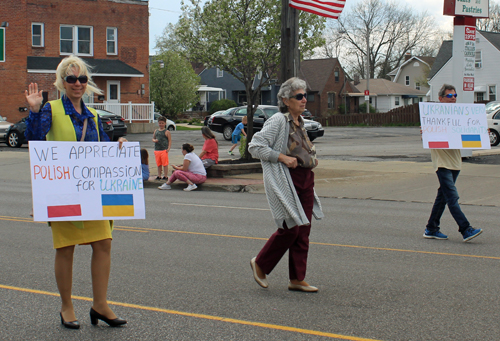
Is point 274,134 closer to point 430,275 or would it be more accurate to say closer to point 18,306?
point 430,275

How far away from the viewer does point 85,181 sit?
16.1 feet

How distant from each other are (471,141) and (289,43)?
7.63 m

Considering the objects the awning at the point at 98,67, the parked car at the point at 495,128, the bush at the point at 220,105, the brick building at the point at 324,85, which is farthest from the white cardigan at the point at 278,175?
the brick building at the point at 324,85

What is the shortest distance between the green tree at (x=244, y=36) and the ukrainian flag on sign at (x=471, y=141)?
28.2 feet

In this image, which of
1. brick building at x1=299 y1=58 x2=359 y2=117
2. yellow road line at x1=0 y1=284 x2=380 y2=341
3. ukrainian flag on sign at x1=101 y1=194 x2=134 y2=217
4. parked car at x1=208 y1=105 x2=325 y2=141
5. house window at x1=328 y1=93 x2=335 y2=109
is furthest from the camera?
house window at x1=328 y1=93 x2=335 y2=109

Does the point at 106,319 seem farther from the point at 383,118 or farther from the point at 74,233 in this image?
the point at 383,118

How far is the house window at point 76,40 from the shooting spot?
124 ft

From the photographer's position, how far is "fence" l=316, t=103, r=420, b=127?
169 ft

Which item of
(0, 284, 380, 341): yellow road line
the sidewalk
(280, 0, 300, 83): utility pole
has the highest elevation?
(280, 0, 300, 83): utility pole

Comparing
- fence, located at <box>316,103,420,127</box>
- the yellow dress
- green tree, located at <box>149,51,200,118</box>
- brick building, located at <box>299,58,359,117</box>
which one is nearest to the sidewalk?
the yellow dress

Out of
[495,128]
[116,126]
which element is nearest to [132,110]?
[116,126]

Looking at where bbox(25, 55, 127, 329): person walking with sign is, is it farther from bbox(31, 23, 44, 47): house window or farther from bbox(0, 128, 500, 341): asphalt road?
bbox(31, 23, 44, 47): house window

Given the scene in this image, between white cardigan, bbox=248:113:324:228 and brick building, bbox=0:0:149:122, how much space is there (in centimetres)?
3202

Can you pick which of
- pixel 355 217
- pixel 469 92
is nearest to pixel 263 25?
pixel 469 92
